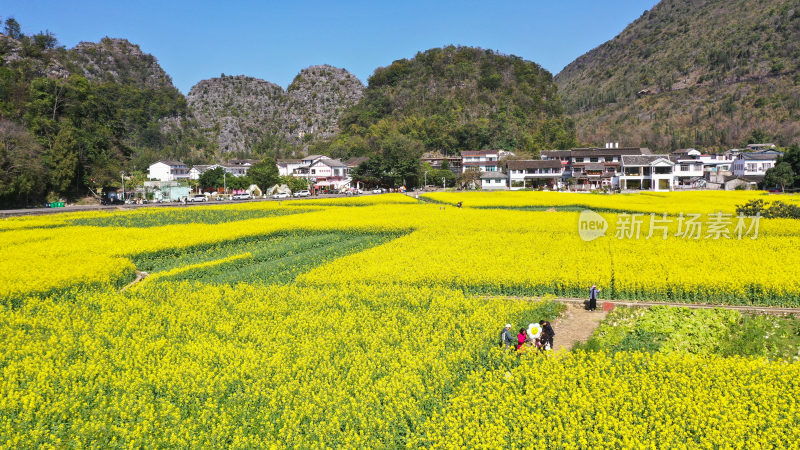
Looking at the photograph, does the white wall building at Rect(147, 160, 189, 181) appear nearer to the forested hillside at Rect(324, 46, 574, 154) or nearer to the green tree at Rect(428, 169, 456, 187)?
the forested hillside at Rect(324, 46, 574, 154)

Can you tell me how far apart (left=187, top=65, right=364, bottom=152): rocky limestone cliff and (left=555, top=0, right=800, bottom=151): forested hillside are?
8831cm

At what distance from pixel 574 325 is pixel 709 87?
16050 cm

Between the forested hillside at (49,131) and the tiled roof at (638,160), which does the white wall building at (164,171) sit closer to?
the forested hillside at (49,131)

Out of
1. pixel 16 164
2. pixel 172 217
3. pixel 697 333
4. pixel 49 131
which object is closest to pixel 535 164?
pixel 172 217

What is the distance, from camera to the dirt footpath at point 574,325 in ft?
40.7

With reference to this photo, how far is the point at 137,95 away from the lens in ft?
469

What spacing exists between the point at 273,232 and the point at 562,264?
1809cm

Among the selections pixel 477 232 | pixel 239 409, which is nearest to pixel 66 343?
pixel 239 409

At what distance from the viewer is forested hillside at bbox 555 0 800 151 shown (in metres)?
116

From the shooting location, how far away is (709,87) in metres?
140

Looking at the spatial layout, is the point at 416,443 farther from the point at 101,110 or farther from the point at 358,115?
the point at 358,115

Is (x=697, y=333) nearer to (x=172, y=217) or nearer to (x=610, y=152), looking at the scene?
(x=172, y=217)

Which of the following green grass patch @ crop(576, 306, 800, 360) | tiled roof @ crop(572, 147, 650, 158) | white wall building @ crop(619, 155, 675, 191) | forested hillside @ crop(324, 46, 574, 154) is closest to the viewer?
green grass patch @ crop(576, 306, 800, 360)

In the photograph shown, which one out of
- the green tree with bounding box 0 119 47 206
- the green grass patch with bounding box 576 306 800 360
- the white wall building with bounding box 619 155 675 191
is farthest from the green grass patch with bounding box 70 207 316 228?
the white wall building with bounding box 619 155 675 191
